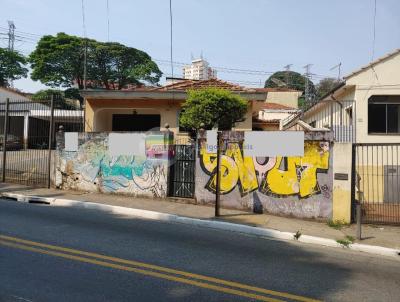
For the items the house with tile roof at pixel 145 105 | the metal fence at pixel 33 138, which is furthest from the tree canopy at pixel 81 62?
the metal fence at pixel 33 138

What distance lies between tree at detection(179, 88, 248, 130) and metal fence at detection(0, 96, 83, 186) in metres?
4.10

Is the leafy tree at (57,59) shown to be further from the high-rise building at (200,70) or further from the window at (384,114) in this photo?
the window at (384,114)

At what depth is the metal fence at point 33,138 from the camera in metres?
14.5

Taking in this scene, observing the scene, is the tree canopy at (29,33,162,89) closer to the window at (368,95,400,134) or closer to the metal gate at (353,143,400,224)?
the window at (368,95,400,134)

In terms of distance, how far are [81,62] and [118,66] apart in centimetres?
412

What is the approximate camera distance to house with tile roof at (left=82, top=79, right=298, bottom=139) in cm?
1803

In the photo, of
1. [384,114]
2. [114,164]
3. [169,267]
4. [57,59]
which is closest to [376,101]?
[384,114]

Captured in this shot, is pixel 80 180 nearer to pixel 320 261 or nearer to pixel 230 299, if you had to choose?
pixel 320 261

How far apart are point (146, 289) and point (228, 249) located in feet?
8.93

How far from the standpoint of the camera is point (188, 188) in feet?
41.1

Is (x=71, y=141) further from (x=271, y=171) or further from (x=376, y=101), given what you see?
(x=376, y=101)

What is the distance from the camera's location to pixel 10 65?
5047cm

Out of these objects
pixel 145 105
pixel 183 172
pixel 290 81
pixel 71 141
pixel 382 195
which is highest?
pixel 290 81

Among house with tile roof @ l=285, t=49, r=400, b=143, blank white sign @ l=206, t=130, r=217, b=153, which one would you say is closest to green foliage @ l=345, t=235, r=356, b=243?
blank white sign @ l=206, t=130, r=217, b=153
